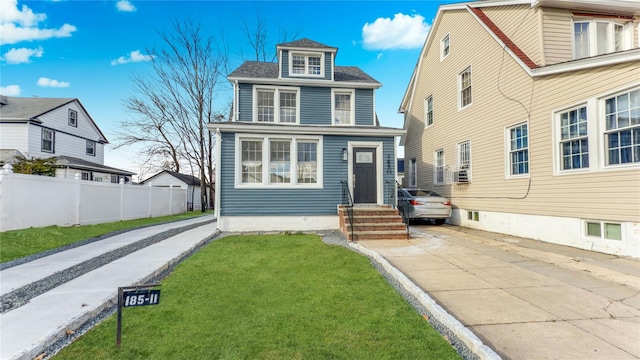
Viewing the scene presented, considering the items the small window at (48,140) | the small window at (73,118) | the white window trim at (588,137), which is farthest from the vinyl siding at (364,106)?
the small window at (73,118)

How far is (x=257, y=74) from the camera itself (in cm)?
1092

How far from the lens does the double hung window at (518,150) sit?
7.98 m

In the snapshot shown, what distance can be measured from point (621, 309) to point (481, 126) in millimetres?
7715

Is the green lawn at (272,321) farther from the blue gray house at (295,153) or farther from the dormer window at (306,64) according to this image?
the dormer window at (306,64)

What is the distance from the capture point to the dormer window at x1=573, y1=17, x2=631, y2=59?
812 cm

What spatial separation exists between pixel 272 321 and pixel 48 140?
23.6 meters

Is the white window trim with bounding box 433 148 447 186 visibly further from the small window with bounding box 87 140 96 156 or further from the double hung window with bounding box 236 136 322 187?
the small window with bounding box 87 140 96 156

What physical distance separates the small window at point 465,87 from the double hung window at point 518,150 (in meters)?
2.60

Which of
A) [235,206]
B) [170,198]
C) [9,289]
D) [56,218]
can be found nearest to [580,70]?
[235,206]

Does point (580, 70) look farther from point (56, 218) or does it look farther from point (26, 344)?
point (56, 218)

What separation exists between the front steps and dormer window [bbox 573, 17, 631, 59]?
7.16 meters

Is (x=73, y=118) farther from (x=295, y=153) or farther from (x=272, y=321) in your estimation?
(x=272, y=321)

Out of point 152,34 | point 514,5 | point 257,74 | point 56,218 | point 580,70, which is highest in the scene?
point 152,34

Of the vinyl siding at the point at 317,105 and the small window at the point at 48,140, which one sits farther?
the small window at the point at 48,140
